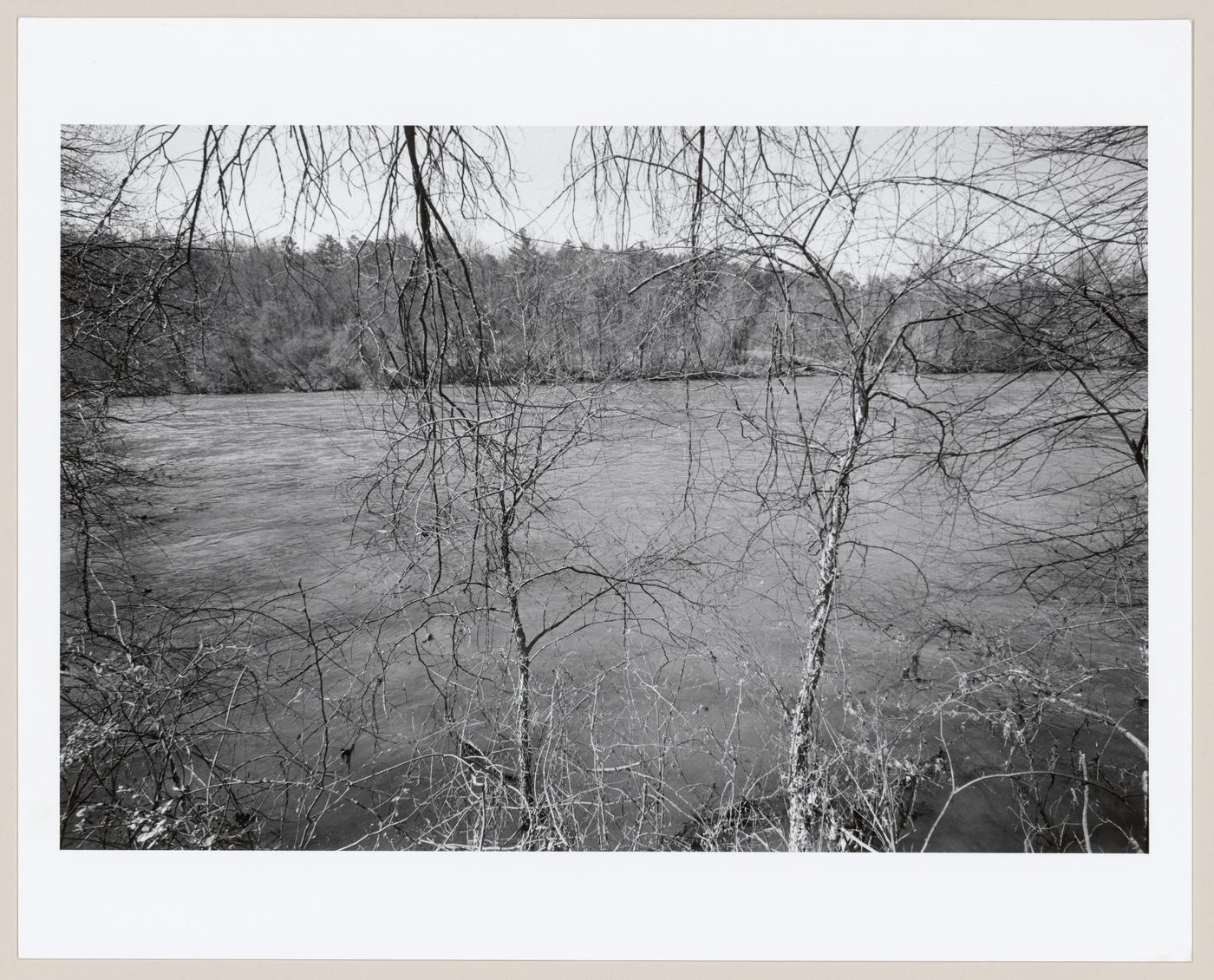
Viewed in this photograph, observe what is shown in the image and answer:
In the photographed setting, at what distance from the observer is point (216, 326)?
1.75 m

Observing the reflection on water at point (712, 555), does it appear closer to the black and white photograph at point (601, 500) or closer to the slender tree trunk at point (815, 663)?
the black and white photograph at point (601, 500)

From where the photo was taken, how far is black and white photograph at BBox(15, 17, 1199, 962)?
1.27m

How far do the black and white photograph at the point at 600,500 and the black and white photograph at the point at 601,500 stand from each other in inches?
0.6

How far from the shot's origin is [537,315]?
174cm

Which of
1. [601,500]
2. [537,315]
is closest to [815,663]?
[601,500]

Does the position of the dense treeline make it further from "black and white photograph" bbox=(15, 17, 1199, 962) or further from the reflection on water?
the reflection on water

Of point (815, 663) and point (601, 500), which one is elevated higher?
point (601, 500)

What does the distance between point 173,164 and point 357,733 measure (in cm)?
190

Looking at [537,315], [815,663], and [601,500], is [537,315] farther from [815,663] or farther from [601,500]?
[815,663]

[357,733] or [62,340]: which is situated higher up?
[62,340]

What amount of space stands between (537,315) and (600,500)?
72cm
